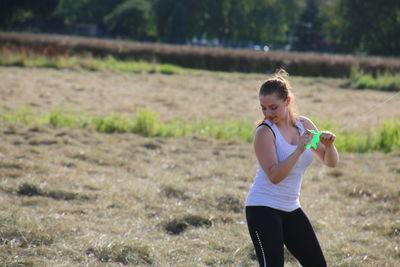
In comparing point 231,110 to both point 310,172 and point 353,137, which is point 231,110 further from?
point 310,172

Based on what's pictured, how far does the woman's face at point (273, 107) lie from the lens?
299 centimetres

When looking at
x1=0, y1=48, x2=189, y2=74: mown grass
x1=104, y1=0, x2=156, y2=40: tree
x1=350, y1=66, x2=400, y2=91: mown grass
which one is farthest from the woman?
x1=104, y1=0, x2=156, y2=40: tree

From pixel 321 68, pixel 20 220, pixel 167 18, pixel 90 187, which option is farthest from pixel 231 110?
pixel 167 18

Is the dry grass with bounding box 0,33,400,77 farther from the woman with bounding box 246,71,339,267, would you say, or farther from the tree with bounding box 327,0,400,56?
the tree with bounding box 327,0,400,56

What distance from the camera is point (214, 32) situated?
67.8 m

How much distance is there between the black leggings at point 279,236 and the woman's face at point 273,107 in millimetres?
458

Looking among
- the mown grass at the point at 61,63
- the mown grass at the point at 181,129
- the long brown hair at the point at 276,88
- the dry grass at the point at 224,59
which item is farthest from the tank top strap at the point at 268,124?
the dry grass at the point at 224,59

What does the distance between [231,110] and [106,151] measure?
19.4 feet

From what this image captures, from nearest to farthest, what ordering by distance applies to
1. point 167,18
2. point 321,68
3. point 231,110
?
point 231,110 < point 321,68 < point 167,18

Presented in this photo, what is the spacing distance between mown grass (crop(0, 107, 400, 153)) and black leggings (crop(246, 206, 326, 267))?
244 inches

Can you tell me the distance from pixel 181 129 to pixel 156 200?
14.4ft

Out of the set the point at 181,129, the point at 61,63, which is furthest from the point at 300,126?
the point at 61,63

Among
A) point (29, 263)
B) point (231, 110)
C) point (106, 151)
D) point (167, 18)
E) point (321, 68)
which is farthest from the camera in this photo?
point (167, 18)

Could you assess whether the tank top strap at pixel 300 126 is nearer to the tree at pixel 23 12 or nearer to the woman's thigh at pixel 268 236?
the woman's thigh at pixel 268 236
